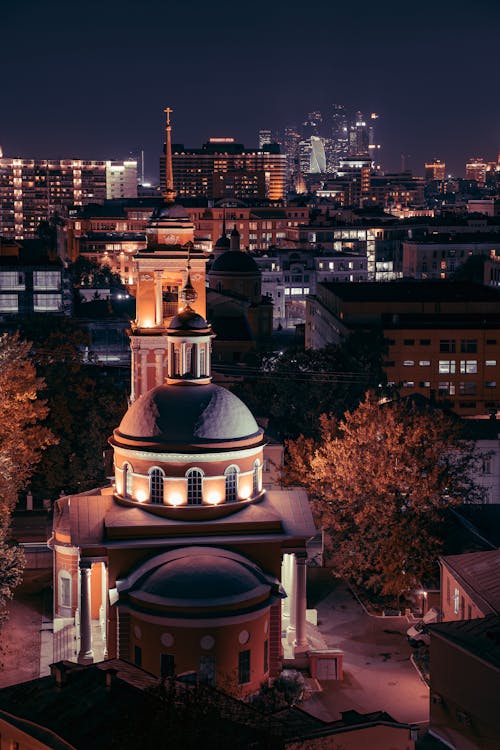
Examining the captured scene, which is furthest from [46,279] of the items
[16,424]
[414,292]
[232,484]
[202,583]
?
[202,583]

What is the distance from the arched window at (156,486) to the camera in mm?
50562

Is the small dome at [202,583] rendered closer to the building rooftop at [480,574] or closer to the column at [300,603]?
the column at [300,603]

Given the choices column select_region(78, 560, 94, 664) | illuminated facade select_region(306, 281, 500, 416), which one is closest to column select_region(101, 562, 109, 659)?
column select_region(78, 560, 94, 664)

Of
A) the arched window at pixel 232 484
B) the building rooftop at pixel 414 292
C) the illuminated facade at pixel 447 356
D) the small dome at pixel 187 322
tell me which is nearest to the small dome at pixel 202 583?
the arched window at pixel 232 484

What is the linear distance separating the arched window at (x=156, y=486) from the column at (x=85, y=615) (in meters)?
3.52

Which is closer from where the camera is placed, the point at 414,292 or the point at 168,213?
the point at 168,213

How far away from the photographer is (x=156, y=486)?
50.7 m

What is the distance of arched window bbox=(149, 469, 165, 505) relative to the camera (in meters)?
50.6

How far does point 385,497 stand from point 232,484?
9028 mm

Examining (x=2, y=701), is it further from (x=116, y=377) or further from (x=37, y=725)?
(x=116, y=377)

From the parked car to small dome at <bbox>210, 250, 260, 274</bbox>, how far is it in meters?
57.5

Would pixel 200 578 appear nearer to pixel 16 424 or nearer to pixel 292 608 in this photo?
pixel 292 608

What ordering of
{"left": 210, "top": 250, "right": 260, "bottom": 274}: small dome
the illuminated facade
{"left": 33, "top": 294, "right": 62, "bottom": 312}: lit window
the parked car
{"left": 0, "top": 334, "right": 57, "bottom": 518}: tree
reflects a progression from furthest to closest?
1. {"left": 33, "top": 294, "right": 62, "bottom": 312}: lit window
2. {"left": 210, "top": 250, "right": 260, "bottom": 274}: small dome
3. the illuminated facade
4. {"left": 0, "top": 334, "right": 57, "bottom": 518}: tree
5. the parked car

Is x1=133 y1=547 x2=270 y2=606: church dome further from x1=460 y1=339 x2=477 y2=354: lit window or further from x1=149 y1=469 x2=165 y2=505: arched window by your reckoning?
x1=460 y1=339 x2=477 y2=354: lit window
